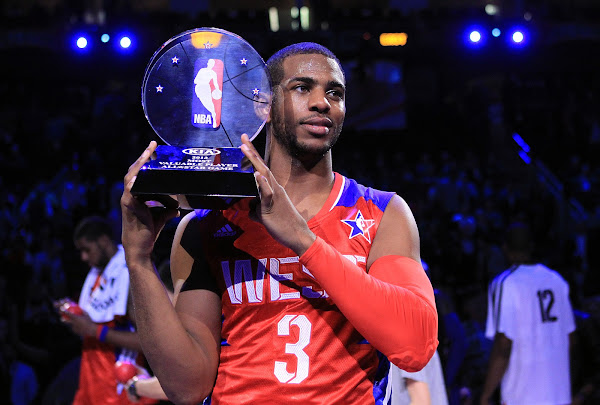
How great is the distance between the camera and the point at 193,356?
1.81m

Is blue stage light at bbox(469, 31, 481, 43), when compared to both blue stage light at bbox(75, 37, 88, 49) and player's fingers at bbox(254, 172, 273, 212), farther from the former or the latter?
player's fingers at bbox(254, 172, 273, 212)

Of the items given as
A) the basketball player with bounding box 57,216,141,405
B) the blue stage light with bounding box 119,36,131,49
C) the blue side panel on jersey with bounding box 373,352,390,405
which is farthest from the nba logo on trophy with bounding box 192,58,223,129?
the blue stage light with bounding box 119,36,131,49

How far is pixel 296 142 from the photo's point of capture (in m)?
2.00

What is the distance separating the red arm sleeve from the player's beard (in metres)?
0.42

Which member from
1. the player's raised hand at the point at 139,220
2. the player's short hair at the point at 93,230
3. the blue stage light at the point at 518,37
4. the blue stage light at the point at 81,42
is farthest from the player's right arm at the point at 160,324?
the blue stage light at the point at 518,37

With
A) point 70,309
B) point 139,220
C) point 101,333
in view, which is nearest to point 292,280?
point 139,220

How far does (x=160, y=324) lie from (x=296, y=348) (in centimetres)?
37

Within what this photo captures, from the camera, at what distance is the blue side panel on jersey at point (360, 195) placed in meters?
2.04

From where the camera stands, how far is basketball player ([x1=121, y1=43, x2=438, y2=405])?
1645 millimetres

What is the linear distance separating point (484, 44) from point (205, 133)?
12159 millimetres

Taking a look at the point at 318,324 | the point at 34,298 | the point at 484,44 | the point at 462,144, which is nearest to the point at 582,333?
the point at 318,324

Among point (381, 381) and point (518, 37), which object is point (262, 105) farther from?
point (518, 37)

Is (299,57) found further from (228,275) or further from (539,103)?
(539,103)

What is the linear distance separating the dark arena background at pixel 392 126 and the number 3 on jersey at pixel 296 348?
13.1 ft
